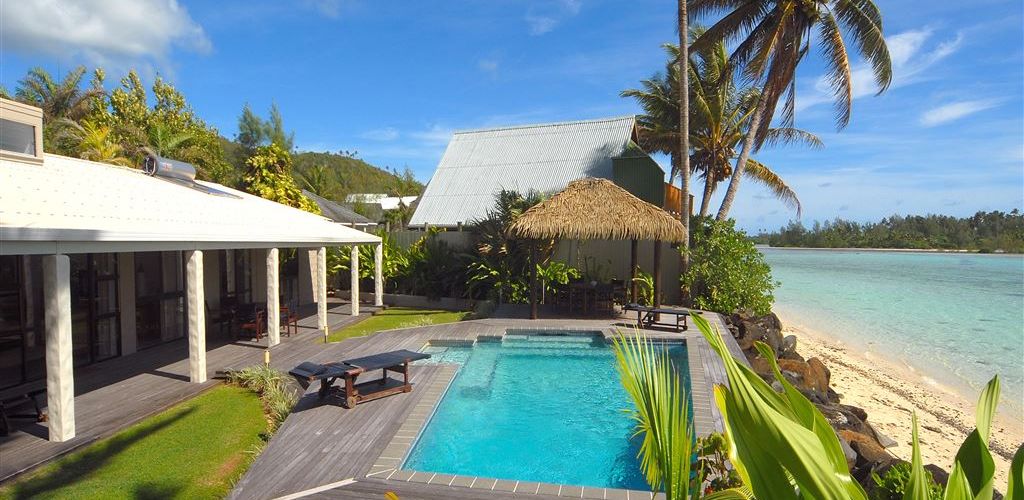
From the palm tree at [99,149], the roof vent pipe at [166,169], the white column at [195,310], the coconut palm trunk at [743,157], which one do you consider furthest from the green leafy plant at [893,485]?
the palm tree at [99,149]

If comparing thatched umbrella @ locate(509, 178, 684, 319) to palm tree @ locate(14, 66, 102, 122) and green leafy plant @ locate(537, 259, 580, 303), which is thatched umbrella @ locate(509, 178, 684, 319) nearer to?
green leafy plant @ locate(537, 259, 580, 303)

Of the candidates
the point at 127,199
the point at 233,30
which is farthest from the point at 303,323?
the point at 233,30

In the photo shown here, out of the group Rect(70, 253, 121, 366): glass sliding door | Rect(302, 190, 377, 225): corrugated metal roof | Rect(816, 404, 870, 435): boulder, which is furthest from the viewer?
Rect(302, 190, 377, 225): corrugated metal roof

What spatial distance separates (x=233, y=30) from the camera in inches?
723

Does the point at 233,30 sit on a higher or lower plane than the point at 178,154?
higher

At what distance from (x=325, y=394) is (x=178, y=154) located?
61.0 ft

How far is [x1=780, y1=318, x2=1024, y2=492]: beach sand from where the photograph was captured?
28.3 feet

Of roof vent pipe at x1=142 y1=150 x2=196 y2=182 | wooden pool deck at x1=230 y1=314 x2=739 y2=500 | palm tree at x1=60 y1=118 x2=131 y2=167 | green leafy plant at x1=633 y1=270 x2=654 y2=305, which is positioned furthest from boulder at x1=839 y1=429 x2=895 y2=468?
palm tree at x1=60 y1=118 x2=131 y2=167

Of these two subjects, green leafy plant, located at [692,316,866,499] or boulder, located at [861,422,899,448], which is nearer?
green leafy plant, located at [692,316,866,499]

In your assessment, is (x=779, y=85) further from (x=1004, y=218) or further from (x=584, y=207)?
(x=1004, y=218)

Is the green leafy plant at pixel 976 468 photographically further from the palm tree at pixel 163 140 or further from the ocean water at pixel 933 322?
the palm tree at pixel 163 140

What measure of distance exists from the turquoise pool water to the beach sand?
3905mm

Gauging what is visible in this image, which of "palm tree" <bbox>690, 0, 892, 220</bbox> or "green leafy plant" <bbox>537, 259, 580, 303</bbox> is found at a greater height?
"palm tree" <bbox>690, 0, 892, 220</bbox>

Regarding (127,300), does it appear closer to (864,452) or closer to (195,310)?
(195,310)
